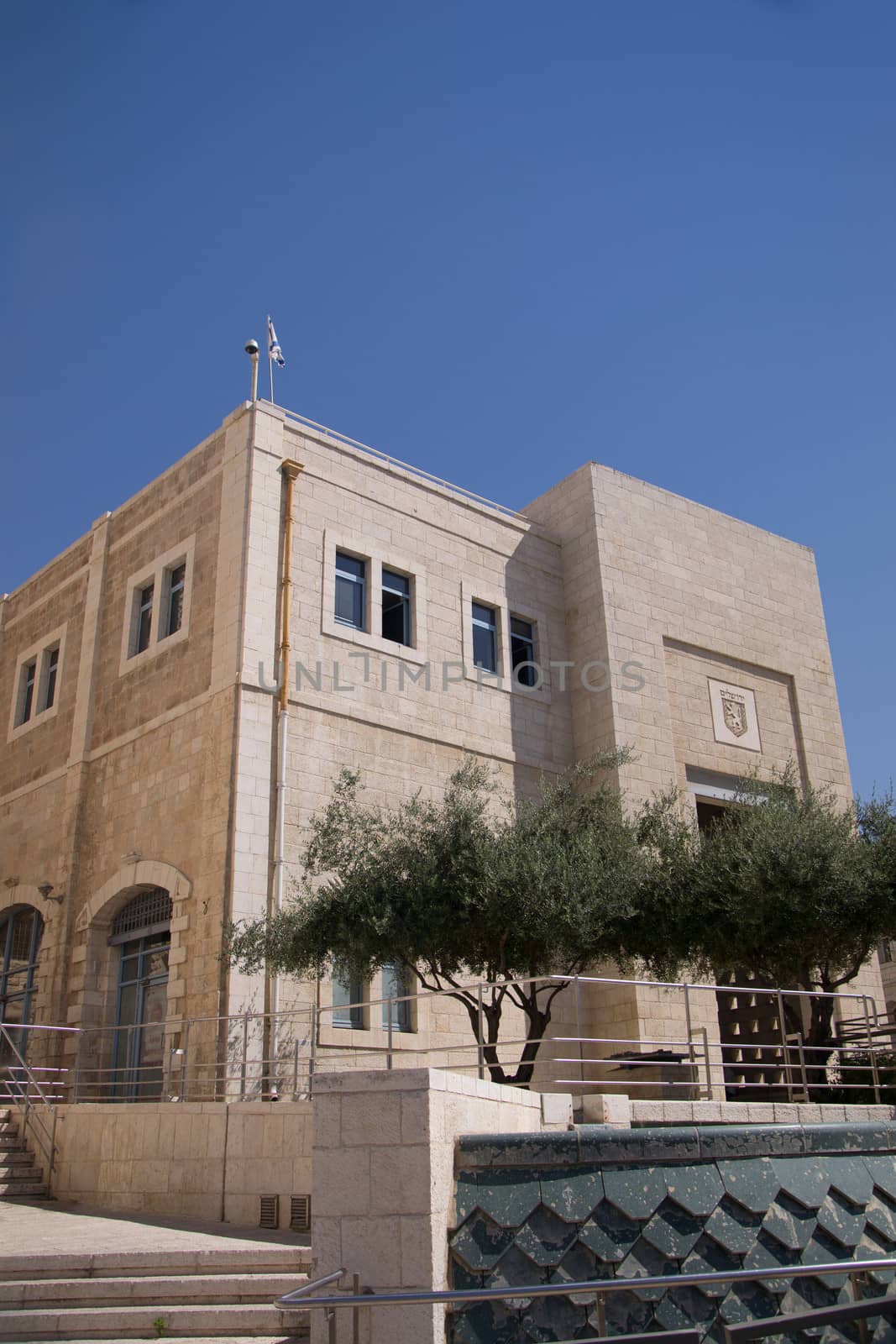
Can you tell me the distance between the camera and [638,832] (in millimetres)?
16984

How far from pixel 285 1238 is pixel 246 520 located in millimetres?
10289

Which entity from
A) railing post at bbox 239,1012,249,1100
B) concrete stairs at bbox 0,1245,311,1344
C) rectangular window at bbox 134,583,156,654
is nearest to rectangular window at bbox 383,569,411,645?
rectangular window at bbox 134,583,156,654

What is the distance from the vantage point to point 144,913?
17188mm

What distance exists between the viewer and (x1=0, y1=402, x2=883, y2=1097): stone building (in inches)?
635

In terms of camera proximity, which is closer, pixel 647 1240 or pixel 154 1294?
pixel 647 1240

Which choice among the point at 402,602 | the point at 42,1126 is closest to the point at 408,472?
the point at 402,602

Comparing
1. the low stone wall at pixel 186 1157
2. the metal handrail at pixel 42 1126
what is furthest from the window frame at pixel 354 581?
the low stone wall at pixel 186 1157

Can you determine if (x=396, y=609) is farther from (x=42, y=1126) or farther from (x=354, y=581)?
(x=42, y=1126)

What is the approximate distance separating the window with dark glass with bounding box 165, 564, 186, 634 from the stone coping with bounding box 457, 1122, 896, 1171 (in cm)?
1285

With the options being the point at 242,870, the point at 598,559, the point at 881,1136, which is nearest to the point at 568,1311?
the point at 881,1136

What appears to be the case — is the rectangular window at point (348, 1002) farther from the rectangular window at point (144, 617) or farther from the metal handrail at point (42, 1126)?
the rectangular window at point (144, 617)

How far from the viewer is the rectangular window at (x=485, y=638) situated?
784 inches

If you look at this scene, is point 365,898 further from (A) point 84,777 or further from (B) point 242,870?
(A) point 84,777

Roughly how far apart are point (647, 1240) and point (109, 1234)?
5.25 meters
